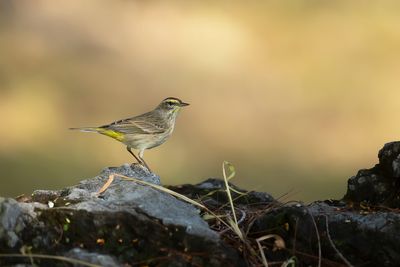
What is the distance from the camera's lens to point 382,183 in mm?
3836

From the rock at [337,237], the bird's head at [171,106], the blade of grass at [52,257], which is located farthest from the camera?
the bird's head at [171,106]

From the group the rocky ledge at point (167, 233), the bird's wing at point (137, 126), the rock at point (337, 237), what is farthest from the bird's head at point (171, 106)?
the rock at point (337, 237)

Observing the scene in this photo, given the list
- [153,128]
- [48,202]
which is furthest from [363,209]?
[153,128]

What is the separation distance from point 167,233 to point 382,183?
63.4 inches

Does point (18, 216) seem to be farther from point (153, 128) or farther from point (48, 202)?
point (153, 128)

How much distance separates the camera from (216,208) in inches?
150

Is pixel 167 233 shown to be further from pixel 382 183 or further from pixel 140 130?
pixel 140 130

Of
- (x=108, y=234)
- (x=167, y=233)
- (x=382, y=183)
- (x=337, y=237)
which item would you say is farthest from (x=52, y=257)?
(x=382, y=183)

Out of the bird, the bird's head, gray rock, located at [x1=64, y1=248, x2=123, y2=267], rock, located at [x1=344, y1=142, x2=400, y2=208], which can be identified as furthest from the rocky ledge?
the bird's head

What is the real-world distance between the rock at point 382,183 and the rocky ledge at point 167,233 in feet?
0.53

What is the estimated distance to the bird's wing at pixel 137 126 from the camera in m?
6.95

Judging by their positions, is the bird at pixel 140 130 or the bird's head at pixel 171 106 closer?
the bird at pixel 140 130

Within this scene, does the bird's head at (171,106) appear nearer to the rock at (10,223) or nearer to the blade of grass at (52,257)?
the rock at (10,223)

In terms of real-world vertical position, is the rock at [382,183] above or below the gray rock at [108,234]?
above
